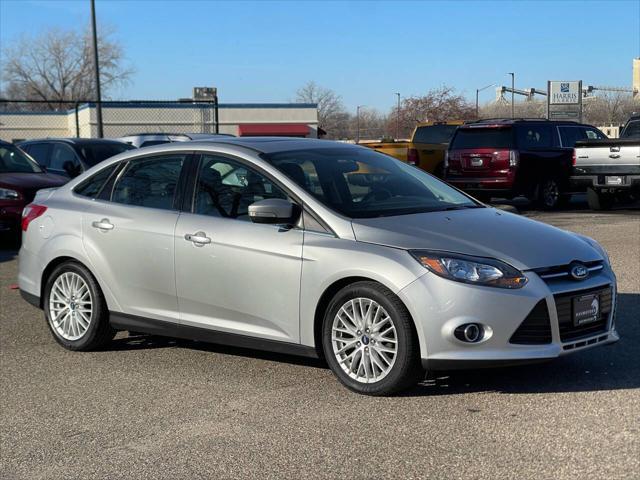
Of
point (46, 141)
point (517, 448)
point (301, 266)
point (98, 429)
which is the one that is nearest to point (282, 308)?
point (301, 266)

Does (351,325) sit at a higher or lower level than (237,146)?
lower

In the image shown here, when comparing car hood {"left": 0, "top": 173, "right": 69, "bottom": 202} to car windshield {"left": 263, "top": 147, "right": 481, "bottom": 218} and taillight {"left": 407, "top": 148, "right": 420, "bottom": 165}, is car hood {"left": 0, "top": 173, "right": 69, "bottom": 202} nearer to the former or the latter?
car windshield {"left": 263, "top": 147, "right": 481, "bottom": 218}

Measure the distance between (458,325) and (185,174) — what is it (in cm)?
243

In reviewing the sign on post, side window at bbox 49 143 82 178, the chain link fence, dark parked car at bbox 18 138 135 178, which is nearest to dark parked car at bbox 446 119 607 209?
dark parked car at bbox 18 138 135 178

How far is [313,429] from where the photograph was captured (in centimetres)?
462

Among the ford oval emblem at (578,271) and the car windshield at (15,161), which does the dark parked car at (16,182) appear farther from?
the ford oval emblem at (578,271)

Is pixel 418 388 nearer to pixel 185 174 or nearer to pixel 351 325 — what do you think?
pixel 351 325

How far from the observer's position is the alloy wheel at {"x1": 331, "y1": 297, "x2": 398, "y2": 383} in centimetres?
505

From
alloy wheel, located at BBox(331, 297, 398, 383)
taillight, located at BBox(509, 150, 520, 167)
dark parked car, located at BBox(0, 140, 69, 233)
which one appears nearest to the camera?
alloy wheel, located at BBox(331, 297, 398, 383)

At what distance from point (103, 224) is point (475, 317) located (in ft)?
10.0

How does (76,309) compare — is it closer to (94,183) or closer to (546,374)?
(94,183)

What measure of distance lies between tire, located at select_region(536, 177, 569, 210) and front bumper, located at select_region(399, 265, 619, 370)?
13.6 metres

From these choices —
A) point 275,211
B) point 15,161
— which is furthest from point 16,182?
point 275,211

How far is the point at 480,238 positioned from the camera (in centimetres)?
514
